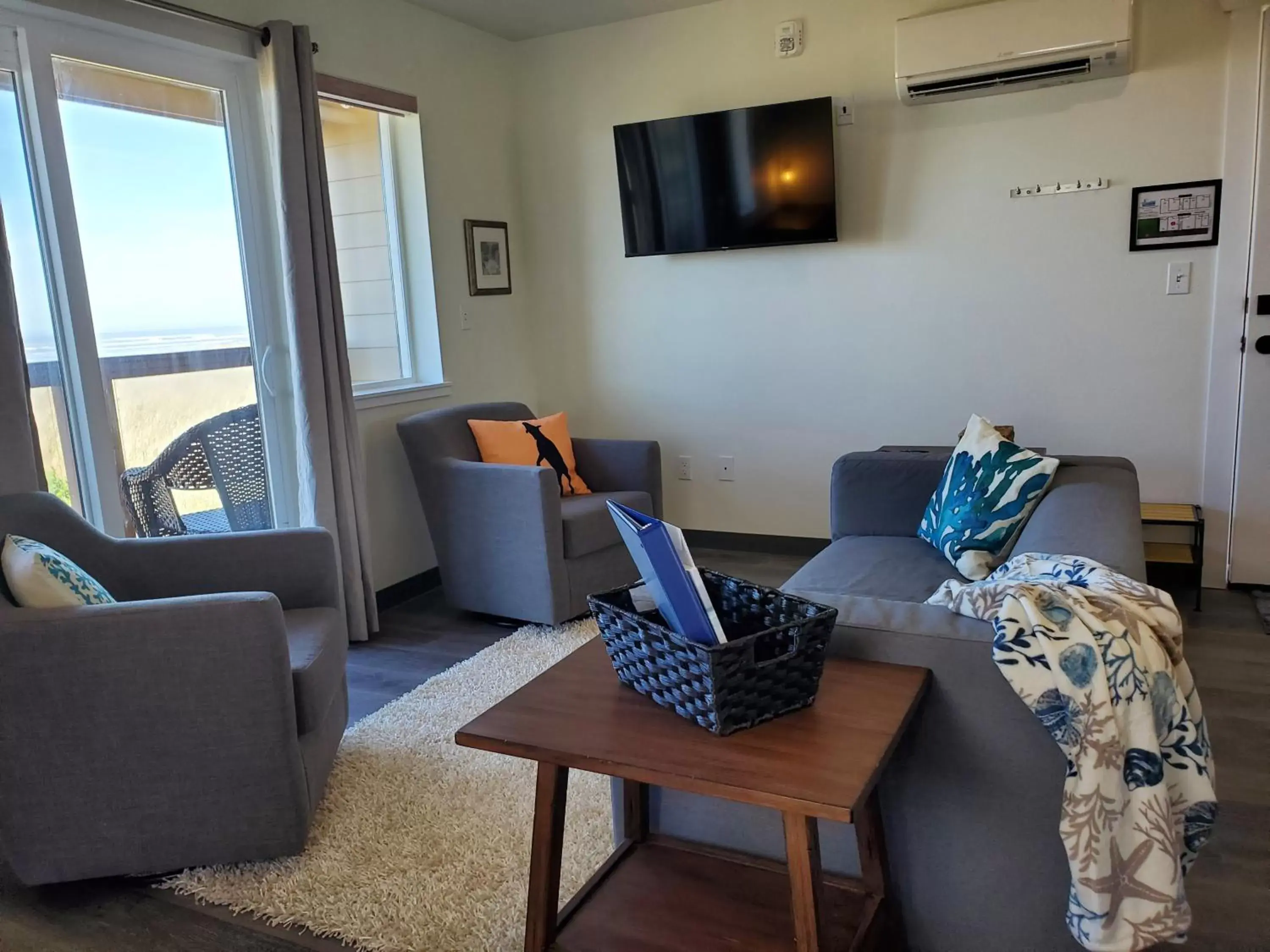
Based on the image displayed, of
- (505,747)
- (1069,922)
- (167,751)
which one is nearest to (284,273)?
(167,751)

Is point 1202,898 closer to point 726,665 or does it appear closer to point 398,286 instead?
point 726,665

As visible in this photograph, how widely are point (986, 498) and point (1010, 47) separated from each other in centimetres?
183

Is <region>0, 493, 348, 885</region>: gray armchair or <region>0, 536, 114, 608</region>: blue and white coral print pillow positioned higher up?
<region>0, 536, 114, 608</region>: blue and white coral print pillow

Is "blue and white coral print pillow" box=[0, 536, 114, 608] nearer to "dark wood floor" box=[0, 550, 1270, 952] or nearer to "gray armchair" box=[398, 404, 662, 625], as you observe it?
"dark wood floor" box=[0, 550, 1270, 952]

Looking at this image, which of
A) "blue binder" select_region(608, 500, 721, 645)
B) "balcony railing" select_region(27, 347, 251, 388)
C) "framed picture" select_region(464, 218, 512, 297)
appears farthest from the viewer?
"framed picture" select_region(464, 218, 512, 297)

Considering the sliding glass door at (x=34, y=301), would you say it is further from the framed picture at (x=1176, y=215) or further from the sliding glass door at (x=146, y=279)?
the framed picture at (x=1176, y=215)

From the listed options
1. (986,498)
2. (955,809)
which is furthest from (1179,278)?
(955,809)

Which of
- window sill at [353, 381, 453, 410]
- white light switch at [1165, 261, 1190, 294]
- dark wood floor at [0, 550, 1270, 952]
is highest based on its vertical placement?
white light switch at [1165, 261, 1190, 294]

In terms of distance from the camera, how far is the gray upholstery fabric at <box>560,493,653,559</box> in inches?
133

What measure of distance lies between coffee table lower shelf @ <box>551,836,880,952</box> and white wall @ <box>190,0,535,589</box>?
247 cm

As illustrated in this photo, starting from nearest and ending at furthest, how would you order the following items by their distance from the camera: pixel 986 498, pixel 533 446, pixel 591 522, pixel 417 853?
pixel 417 853
pixel 986 498
pixel 591 522
pixel 533 446

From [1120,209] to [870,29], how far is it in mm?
1200

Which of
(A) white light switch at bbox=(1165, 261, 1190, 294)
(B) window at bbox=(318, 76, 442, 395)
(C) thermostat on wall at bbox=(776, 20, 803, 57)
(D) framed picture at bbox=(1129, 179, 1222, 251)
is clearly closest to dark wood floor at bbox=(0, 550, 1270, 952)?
(A) white light switch at bbox=(1165, 261, 1190, 294)

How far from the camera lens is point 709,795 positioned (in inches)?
47.1
